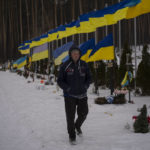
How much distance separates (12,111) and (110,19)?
18.7 ft

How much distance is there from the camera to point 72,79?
4.06m

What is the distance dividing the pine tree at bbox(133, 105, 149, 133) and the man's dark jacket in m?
1.37

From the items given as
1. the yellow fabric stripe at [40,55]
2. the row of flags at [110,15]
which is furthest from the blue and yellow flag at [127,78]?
the yellow fabric stripe at [40,55]

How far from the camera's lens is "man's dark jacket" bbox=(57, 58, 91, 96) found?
13.3 ft

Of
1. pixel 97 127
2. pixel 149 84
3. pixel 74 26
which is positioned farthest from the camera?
pixel 74 26

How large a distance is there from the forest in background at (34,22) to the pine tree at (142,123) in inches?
1096

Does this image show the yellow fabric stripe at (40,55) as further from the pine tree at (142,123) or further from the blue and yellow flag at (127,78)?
the pine tree at (142,123)

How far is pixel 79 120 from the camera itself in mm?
4363

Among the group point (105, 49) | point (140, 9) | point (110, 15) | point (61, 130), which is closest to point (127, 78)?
point (105, 49)

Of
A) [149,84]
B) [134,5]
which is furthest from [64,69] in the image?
[149,84]

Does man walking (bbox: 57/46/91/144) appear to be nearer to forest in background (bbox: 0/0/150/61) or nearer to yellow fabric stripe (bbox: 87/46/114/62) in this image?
yellow fabric stripe (bbox: 87/46/114/62)

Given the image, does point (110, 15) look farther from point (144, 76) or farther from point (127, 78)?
point (127, 78)

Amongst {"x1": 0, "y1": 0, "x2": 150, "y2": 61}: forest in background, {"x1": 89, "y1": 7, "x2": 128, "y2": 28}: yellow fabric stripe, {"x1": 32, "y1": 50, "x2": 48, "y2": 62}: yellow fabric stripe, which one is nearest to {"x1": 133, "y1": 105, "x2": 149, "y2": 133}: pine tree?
{"x1": 89, "y1": 7, "x2": 128, "y2": 28}: yellow fabric stripe

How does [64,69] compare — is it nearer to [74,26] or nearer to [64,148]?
[64,148]
